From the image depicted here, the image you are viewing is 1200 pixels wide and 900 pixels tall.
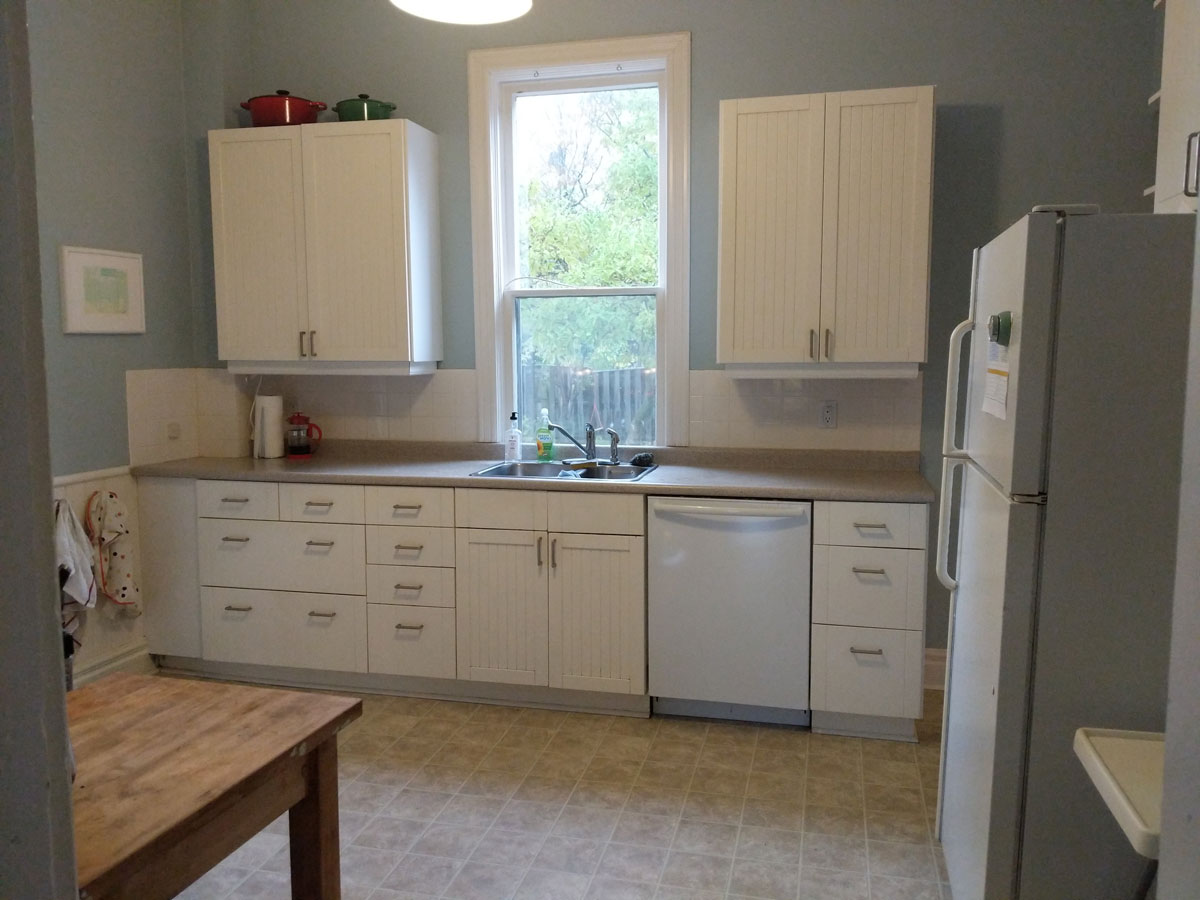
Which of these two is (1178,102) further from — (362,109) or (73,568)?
(73,568)

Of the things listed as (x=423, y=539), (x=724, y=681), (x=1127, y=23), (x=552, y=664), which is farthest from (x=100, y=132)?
(x=1127, y=23)

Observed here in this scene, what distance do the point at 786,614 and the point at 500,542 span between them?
1.08 m

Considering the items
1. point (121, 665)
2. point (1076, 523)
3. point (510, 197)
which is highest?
point (510, 197)

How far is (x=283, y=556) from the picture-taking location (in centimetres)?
372

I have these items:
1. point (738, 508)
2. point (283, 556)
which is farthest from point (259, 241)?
point (738, 508)

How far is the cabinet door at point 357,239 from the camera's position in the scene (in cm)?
378

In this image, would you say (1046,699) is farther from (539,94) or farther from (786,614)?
(539,94)

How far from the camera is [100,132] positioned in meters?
3.69

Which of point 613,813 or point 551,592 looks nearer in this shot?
point 613,813

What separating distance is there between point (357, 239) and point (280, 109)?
0.67 m

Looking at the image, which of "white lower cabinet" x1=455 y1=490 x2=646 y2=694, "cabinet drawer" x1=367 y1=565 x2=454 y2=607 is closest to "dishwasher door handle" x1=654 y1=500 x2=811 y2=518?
"white lower cabinet" x1=455 y1=490 x2=646 y2=694

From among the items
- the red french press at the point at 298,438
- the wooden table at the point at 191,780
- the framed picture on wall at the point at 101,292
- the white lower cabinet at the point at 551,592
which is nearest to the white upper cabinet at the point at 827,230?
the white lower cabinet at the point at 551,592

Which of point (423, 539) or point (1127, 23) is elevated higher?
point (1127, 23)

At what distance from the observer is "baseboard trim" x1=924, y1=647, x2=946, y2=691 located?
373 cm
